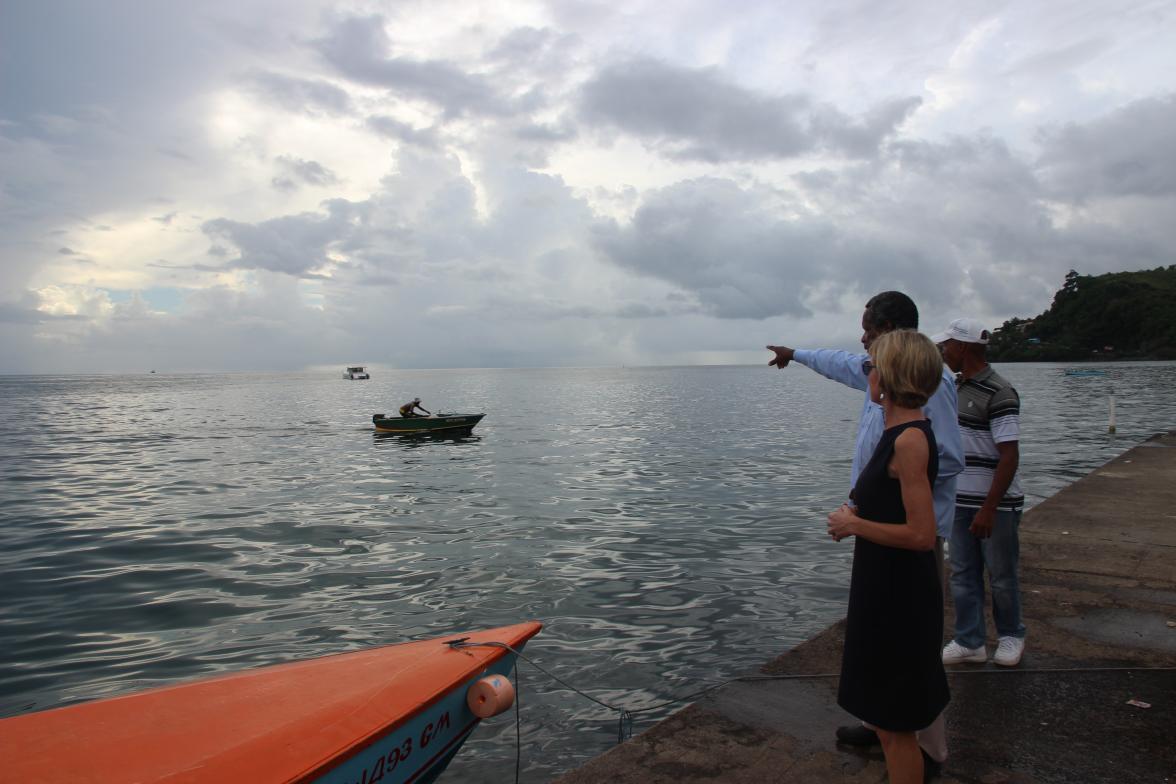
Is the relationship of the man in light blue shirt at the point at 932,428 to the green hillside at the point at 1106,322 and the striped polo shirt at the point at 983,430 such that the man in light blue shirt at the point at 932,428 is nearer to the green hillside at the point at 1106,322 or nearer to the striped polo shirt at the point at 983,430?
the striped polo shirt at the point at 983,430

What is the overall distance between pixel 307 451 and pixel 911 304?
27.8 metres

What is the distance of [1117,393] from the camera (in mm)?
56812

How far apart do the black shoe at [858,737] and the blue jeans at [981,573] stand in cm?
131

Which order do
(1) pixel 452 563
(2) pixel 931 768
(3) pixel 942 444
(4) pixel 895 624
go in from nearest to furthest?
(4) pixel 895 624
(2) pixel 931 768
(3) pixel 942 444
(1) pixel 452 563

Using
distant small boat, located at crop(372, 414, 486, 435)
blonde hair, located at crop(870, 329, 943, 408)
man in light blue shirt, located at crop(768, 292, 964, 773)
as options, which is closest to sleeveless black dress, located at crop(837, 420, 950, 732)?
blonde hair, located at crop(870, 329, 943, 408)

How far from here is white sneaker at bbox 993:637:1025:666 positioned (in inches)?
188

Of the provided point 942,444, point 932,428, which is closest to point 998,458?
point 942,444

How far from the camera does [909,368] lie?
286cm

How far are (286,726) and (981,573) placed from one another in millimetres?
4110

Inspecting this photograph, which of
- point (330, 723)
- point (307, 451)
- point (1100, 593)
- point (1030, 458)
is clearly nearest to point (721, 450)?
point (1030, 458)

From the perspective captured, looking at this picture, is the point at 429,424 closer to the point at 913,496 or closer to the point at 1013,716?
the point at 1013,716

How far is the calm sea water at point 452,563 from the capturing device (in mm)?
7387

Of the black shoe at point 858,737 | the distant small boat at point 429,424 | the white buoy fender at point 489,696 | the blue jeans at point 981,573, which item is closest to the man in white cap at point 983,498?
the blue jeans at point 981,573

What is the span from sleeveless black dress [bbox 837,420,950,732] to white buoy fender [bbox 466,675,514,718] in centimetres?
200
